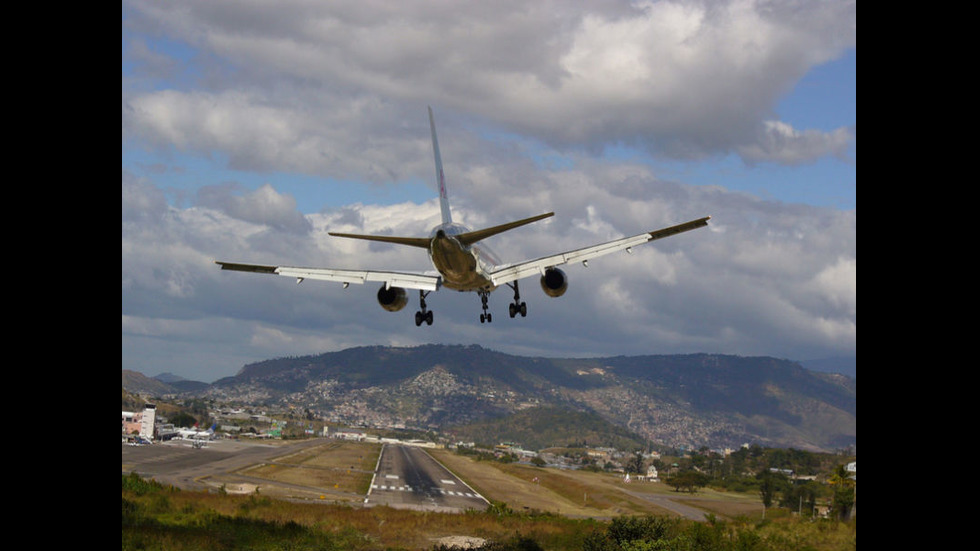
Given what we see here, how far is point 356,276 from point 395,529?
4987 centimetres

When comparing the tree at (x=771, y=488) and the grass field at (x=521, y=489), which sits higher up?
the tree at (x=771, y=488)

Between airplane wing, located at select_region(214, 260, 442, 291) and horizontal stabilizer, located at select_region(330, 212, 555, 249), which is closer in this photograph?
horizontal stabilizer, located at select_region(330, 212, 555, 249)

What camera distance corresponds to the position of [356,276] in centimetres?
4362

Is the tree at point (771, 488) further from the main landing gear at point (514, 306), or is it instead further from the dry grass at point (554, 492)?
the main landing gear at point (514, 306)

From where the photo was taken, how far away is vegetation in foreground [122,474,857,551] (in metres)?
69.3

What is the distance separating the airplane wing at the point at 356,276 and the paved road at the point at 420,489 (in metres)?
66.7

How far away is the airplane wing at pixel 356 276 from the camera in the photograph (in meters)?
42.3

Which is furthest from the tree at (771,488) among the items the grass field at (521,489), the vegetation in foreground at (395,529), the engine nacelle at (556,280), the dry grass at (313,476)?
the engine nacelle at (556,280)

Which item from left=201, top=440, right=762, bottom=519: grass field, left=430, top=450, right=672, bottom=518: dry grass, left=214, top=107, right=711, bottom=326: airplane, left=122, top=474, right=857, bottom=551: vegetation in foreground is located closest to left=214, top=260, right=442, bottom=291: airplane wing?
left=214, top=107, right=711, bottom=326: airplane

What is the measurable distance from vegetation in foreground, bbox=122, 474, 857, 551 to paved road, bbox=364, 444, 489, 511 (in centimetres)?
1008

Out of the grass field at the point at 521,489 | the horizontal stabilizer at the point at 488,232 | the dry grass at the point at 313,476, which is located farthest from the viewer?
the dry grass at the point at 313,476

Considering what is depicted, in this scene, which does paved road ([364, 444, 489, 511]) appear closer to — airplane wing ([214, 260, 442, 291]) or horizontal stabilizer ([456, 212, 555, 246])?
airplane wing ([214, 260, 442, 291])

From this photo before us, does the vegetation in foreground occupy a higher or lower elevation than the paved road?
higher
